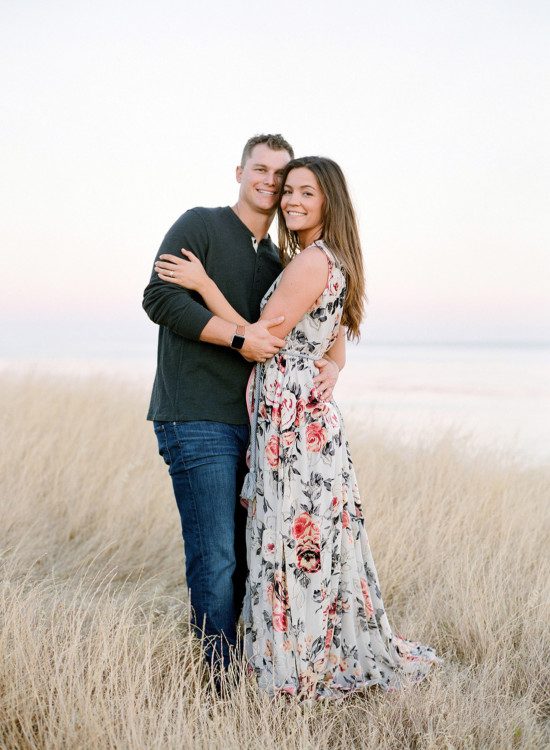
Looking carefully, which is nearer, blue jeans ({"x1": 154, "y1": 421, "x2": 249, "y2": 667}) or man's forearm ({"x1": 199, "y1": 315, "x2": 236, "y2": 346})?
man's forearm ({"x1": 199, "y1": 315, "x2": 236, "y2": 346})

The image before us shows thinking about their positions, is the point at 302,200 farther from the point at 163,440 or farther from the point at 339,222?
the point at 163,440

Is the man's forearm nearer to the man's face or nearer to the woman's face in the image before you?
the woman's face

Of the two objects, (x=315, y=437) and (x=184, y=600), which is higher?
(x=315, y=437)

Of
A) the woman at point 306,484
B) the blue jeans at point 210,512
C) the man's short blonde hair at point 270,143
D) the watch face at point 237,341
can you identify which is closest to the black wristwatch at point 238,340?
the watch face at point 237,341

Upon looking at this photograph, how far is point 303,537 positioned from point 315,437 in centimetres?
42

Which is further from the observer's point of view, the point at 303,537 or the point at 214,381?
the point at 214,381

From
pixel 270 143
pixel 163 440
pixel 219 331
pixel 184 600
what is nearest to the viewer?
pixel 219 331

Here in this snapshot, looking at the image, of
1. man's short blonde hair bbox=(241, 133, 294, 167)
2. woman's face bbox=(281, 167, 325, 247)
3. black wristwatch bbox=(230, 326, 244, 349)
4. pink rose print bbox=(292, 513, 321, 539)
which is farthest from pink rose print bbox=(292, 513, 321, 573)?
man's short blonde hair bbox=(241, 133, 294, 167)

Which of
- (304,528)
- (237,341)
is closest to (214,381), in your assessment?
(237,341)

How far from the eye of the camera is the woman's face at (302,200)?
3195mm

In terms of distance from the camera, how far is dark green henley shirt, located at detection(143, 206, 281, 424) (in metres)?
3.12

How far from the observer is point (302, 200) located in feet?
10.5

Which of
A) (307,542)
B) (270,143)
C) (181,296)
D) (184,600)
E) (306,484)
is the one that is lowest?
(184,600)

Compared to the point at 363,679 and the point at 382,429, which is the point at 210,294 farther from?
the point at 382,429
